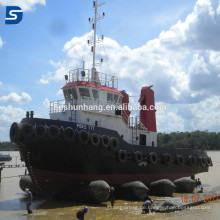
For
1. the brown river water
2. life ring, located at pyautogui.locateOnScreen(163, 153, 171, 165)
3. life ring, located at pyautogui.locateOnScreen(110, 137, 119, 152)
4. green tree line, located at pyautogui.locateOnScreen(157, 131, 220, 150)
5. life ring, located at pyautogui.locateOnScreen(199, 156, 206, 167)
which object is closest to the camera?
the brown river water

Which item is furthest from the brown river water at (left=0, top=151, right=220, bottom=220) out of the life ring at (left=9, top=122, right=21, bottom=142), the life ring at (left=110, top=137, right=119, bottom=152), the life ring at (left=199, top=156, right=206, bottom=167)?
the life ring at (left=199, top=156, right=206, bottom=167)

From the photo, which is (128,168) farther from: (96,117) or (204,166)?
(204,166)

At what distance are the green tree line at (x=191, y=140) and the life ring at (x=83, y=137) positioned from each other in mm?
59035

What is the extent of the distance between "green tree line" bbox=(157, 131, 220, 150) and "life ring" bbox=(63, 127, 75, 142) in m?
59.5

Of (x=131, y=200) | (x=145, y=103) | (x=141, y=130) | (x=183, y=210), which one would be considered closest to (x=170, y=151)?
(x=141, y=130)

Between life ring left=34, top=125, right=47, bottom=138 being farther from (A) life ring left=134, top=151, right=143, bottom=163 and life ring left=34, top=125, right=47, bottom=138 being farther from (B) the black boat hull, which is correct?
(A) life ring left=134, top=151, right=143, bottom=163

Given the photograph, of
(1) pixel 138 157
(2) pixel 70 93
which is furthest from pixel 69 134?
(1) pixel 138 157

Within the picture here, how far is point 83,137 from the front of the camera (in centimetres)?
1175

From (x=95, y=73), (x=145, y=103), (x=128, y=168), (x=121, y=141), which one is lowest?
(x=128, y=168)

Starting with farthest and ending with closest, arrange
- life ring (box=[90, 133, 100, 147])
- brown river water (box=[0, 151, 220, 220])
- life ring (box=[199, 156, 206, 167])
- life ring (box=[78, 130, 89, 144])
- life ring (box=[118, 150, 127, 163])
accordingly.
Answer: life ring (box=[199, 156, 206, 167]), life ring (box=[118, 150, 127, 163]), life ring (box=[90, 133, 100, 147]), life ring (box=[78, 130, 89, 144]), brown river water (box=[0, 151, 220, 220])

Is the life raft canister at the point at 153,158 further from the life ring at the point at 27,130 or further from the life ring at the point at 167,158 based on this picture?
the life ring at the point at 27,130

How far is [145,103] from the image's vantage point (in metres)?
18.5

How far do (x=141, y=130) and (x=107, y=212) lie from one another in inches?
291

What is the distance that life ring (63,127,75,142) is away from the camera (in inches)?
442
